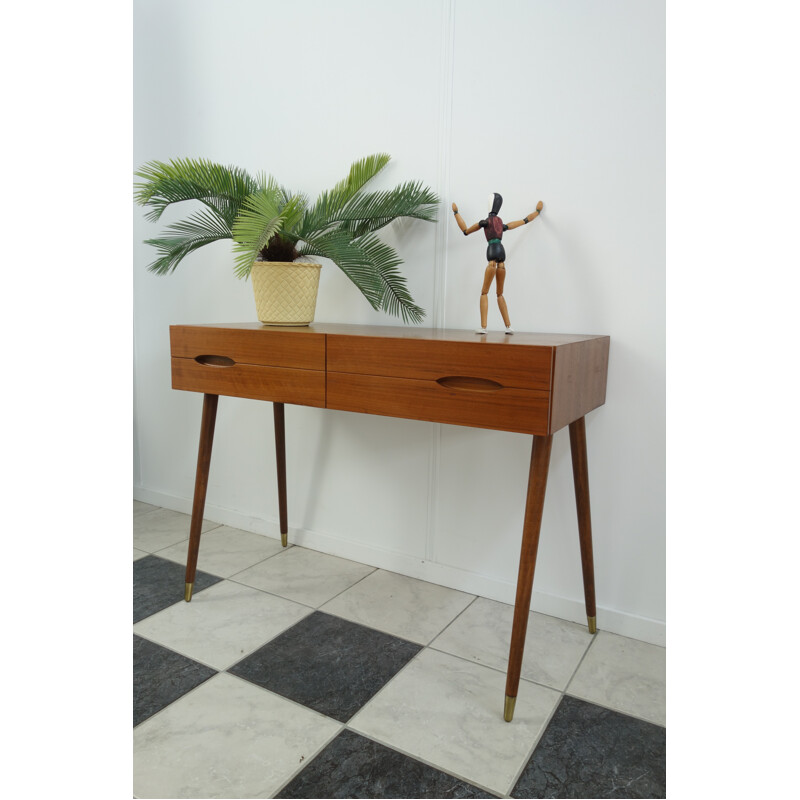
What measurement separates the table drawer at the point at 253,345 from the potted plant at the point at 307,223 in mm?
150

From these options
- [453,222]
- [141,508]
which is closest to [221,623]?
[141,508]

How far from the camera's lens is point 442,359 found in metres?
1.31

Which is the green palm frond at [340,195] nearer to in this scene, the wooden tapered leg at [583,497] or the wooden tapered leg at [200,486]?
the wooden tapered leg at [200,486]

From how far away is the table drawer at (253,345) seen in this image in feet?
4.94

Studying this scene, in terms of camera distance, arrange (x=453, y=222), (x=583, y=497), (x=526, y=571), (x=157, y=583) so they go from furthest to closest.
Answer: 1. (x=157, y=583)
2. (x=453, y=222)
3. (x=583, y=497)
4. (x=526, y=571)

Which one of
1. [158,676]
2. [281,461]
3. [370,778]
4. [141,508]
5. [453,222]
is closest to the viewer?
[370,778]

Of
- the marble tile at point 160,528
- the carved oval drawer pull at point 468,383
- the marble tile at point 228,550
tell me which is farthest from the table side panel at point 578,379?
the marble tile at point 160,528

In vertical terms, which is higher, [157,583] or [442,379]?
[442,379]

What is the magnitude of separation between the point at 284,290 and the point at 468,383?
2.14ft

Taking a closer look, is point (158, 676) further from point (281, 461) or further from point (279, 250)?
point (279, 250)

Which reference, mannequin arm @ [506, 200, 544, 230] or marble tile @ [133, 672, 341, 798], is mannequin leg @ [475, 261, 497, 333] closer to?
mannequin arm @ [506, 200, 544, 230]

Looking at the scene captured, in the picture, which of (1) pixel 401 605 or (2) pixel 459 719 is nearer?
(2) pixel 459 719

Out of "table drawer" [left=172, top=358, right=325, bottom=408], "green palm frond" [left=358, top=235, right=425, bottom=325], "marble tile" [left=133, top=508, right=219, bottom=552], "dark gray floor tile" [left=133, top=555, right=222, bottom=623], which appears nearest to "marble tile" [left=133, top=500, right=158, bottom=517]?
"marble tile" [left=133, top=508, right=219, bottom=552]
